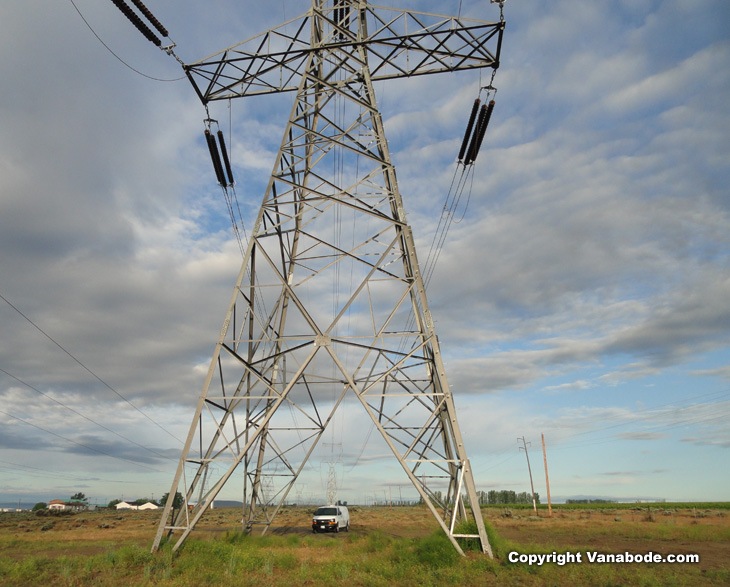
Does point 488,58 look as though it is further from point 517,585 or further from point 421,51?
point 517,585

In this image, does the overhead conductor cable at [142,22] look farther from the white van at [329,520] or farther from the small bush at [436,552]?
the white van at [329,520]

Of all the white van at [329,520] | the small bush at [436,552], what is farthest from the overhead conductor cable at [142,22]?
the white van at [329,520]

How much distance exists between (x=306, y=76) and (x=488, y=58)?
7.00m

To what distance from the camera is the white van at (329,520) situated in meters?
29.2

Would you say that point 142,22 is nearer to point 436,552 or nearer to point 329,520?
point 436,552

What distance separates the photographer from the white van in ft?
95.8

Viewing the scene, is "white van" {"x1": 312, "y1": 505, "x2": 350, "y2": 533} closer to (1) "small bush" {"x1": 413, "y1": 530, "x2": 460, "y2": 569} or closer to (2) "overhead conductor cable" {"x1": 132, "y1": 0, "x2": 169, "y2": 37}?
(1) "small bush" {"x1": 413, "y1": 530, "x2": 460, "y2": 569}

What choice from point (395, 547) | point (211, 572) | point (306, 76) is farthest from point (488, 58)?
point (211, 572)

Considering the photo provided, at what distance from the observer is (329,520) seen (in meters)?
29.4

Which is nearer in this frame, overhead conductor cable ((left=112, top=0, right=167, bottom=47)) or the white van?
overhead conductor cable ((left=112, top=0, right=167, bottom=47))

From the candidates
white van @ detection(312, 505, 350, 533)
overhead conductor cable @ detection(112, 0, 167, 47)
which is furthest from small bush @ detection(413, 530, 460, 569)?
overhead conductor cable @ detection(112, 0, 167, 47)

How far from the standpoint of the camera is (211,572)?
1385 cm

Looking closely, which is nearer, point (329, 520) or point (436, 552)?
point (436, 552)

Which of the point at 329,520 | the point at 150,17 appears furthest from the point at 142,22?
the point at 329,520
